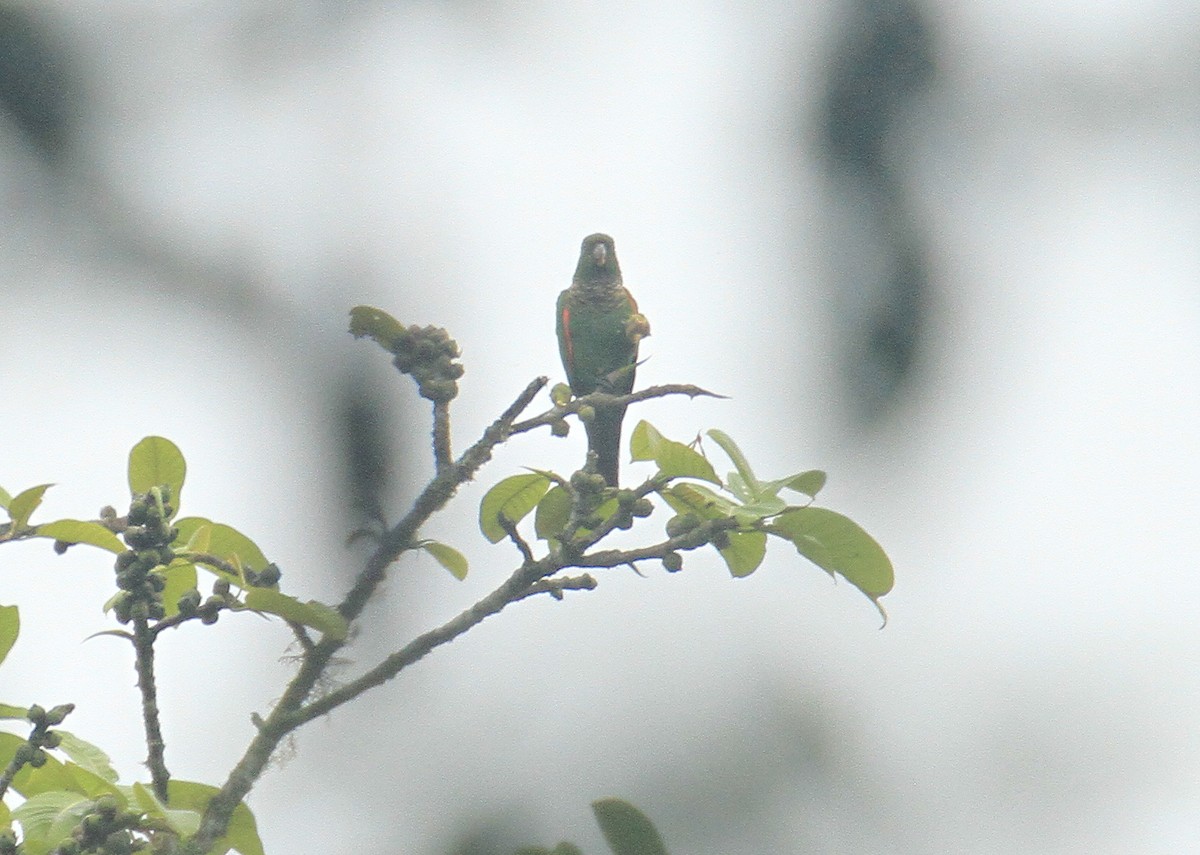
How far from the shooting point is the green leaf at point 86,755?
1.56 m

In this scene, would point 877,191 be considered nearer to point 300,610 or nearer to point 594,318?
Answer: point 300,610

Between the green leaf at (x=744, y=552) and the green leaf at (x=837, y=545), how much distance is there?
102 millimetres

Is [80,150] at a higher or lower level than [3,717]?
higher

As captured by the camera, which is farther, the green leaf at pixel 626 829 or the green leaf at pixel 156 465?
the green leaf at pixel 156 465

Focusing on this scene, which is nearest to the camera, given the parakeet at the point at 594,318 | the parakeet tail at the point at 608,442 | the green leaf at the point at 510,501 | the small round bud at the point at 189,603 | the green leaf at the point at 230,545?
the small round bud at the point at 189,603

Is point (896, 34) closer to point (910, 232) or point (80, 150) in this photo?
point (910, 232)

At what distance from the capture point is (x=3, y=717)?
163 cm

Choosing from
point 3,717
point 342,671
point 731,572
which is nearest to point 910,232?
point 731,572

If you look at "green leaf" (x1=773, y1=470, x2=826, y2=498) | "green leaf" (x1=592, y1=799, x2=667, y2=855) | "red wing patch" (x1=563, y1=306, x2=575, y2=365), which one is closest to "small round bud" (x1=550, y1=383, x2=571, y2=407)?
"green leaf" (x1=773, y1=470, x2=826, y2=498)

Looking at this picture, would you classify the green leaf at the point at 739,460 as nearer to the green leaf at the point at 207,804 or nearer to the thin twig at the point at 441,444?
the thin twig at the point at 441,444

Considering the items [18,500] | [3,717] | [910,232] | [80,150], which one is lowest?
[3,717]

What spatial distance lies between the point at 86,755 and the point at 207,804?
208 millimetres

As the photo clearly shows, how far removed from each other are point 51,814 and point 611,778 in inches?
29.8

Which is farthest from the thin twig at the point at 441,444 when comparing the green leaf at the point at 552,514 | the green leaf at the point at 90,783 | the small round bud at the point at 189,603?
the green leaf at the point at 90,783
